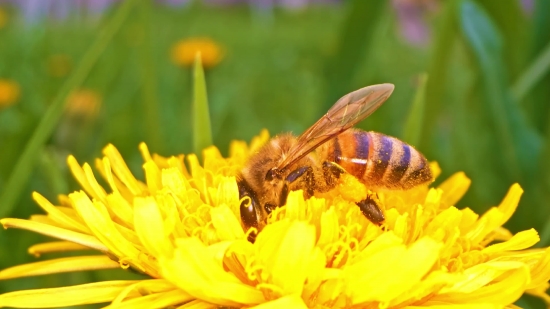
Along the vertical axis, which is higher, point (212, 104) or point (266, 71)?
point (266, 71)

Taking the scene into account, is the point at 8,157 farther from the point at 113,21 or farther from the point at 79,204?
the point at 79,204

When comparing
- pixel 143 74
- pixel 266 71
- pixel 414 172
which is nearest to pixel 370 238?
pixel 414 172

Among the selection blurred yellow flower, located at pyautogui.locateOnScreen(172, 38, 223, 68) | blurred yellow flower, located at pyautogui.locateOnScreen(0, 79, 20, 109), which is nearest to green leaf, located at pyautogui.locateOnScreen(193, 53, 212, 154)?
blurred yellow flower, located at pyautogui.locateOnScreen(0, 79, 20, 109)

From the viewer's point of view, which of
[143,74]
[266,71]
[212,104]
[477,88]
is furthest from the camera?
[266,71]

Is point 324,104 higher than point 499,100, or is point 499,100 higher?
point 324,104

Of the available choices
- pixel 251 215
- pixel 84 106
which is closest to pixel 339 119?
pixel 251 215

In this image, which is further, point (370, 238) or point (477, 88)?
point (477, 88)

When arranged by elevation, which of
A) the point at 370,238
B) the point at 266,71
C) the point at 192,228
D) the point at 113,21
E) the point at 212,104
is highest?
the point at 266,71

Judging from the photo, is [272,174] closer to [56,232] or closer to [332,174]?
[332,174]
